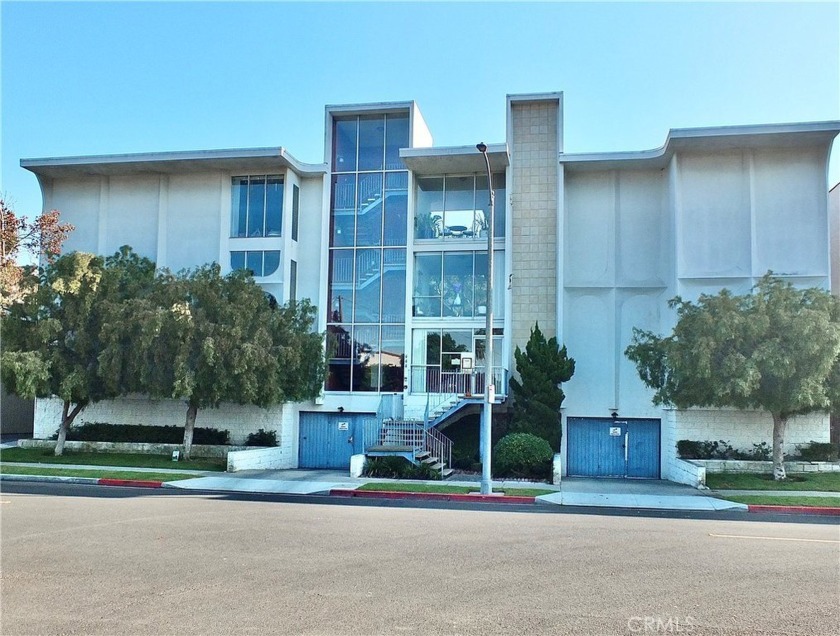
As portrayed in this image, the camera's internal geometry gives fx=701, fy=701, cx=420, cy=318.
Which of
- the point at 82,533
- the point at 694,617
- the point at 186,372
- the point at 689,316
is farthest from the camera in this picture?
the point at 186,372

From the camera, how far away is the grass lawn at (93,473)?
64.6ft

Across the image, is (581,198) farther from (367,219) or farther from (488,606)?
(488,606)

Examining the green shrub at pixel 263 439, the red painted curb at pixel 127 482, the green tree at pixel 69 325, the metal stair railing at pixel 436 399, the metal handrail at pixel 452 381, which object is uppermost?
the green tree at pixel 69 325

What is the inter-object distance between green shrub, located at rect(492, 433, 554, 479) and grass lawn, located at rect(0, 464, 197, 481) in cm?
917

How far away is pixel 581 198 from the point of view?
26.3 metres

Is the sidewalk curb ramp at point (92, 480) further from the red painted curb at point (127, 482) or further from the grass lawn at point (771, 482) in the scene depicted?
the grass lawn at point (771, 482)

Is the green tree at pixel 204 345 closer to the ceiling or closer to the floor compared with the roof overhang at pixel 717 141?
closer to the floor

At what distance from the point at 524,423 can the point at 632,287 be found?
6.65m

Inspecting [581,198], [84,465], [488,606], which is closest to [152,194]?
[84,465]

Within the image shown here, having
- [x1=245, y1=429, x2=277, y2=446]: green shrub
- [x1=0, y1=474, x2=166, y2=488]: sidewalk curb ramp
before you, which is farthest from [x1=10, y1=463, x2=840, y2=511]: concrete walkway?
[x1=245, y1=429, x2=277, y2=446]: green shrub

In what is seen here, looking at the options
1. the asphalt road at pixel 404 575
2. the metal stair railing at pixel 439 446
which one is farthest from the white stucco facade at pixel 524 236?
the asphalt road at pixel 404 575

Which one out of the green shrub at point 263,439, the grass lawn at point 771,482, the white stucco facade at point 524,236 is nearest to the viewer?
the grass lawn at point 771,482

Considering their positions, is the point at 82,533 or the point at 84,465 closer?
the point at 82,533

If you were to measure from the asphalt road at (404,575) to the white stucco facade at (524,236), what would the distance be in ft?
43.1
